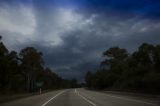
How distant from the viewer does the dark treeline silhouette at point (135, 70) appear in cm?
5759

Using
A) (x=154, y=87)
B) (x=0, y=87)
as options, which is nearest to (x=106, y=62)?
(x=0, y=87)

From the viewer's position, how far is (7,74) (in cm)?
7012

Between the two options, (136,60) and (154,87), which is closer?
(154,87)

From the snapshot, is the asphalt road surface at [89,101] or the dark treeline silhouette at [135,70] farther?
the dark treeline silhouette at [135,70]

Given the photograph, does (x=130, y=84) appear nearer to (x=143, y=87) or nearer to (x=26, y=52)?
(x=143, y=87)

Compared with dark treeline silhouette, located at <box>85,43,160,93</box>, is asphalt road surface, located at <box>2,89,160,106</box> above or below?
below

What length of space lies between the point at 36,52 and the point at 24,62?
612cm

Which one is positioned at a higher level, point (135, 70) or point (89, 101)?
point (135, 70)

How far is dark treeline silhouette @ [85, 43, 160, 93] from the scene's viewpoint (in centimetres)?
5759

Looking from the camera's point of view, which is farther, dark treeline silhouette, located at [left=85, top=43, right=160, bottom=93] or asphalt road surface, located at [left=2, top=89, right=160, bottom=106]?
dark treeline silhouette, located at [left=85, top=43, right=160, bottom=93]

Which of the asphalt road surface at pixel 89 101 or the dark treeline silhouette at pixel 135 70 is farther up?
the dark treeline silhouette at pixel 135 70

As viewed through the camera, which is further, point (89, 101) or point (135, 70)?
point (135, 70)

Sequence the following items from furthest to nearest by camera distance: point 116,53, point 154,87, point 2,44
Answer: point 116,53
point 2,44
point 154,87

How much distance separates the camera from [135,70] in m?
80.4
